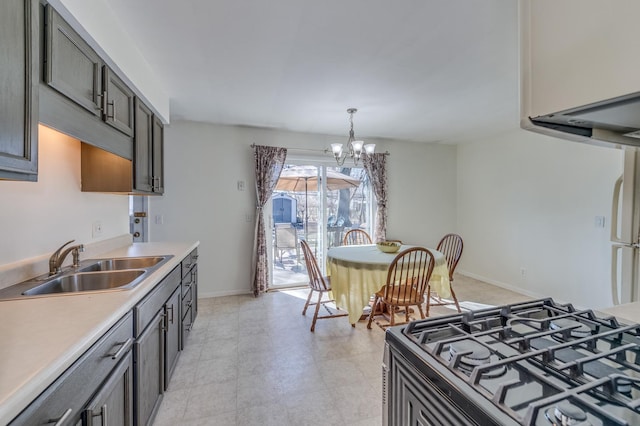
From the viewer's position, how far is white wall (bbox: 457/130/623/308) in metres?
3.24

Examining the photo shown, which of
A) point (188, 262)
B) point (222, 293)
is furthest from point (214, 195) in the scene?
point (188, 262)

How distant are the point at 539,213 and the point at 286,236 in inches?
140

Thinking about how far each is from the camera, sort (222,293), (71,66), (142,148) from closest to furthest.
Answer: (71,66) → (142,148) → (222,293)

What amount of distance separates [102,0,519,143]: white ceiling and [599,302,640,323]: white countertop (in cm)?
164

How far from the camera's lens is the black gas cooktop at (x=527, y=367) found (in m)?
0.54

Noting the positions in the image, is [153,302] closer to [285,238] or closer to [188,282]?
[188,282]

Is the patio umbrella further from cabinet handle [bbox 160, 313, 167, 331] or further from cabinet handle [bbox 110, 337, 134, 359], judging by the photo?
cabinet handle [bbox 110, 337, 134, 359]

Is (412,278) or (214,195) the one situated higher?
(214,195)

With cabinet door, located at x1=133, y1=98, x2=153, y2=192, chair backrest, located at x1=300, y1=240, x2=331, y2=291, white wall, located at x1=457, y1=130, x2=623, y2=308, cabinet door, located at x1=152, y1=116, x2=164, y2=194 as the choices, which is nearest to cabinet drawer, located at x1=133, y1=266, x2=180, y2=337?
cabinet door, located at x1=133, y1=98, x2=153, y2=192

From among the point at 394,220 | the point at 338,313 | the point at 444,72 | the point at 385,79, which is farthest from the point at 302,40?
the point at 394,220

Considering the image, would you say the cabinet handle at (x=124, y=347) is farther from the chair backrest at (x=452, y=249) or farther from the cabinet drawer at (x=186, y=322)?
the chair backrest at (x=452, y=249)

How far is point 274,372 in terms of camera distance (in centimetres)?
221

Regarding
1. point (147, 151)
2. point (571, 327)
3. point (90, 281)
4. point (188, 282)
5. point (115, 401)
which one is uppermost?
point (147, 151)

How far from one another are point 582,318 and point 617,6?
92 cm
